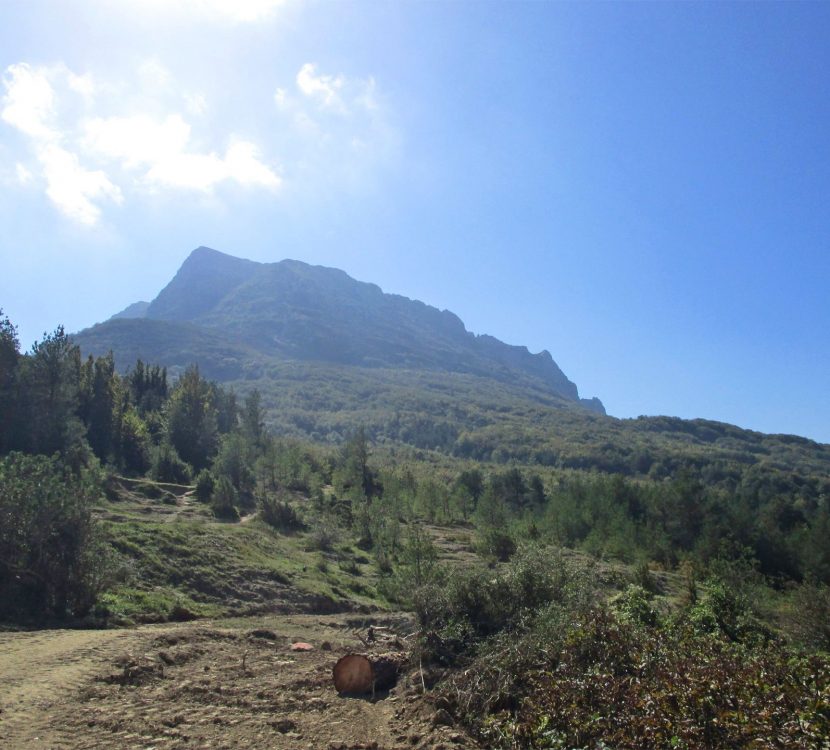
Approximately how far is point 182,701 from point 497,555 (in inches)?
1049

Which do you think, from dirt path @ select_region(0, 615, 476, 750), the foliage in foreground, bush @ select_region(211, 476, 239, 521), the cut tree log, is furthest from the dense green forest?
dirt path @ select_region(0, 615, 476, 750)

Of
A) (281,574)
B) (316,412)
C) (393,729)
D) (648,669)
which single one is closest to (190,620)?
(281,574)

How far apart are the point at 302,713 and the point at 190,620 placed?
9.67 m

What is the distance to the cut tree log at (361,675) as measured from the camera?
36.0ft

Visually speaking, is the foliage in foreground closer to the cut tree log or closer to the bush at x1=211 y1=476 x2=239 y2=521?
the cut tree log

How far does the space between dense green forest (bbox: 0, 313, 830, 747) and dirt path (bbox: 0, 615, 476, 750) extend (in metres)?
1.27

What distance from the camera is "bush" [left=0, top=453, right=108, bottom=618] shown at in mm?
15188

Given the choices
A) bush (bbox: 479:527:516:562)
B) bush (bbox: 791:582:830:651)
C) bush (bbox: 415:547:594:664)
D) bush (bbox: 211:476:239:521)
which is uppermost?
bush (bbox: 415:547:594:664)

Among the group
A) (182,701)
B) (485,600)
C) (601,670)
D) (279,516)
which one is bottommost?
(279,516)

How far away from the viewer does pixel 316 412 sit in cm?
17650

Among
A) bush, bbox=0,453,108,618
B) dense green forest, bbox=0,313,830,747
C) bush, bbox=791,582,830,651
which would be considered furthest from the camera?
bush, bbox=0,453,108,618

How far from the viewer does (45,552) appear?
1536 centimetres

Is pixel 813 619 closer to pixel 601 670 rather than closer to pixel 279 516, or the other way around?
pixel 601 670

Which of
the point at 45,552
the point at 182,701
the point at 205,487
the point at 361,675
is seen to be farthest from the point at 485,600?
the point at 205,487
